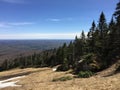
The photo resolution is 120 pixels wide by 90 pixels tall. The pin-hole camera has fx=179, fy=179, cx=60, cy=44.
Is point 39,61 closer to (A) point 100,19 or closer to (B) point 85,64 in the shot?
(A) point 100,19

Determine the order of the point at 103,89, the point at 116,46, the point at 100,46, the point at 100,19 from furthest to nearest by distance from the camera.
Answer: the point at 100,19 < the point at 100,46 < the point at 116,46 < the point at 103,89

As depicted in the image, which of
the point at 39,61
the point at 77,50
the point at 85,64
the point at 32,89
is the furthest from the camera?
the point at 39,61

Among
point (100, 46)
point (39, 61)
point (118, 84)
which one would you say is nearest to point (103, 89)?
point (118, 84)

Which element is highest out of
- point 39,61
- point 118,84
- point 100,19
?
point 100,19

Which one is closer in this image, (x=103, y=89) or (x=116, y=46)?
(x=103, y=89)

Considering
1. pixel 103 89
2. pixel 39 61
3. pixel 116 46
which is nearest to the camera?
pixel 103 89

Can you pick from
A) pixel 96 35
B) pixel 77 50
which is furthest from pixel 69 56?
pixel 96 35

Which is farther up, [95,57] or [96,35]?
[96,35]

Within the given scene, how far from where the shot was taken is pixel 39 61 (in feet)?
329

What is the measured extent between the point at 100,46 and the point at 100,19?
11.1 m

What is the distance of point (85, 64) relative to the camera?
32094mm

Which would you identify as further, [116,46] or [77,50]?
[77,50]

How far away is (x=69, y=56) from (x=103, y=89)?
2306 inches

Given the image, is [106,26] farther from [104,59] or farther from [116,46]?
[104,59]
